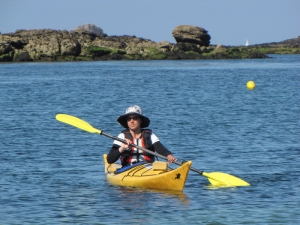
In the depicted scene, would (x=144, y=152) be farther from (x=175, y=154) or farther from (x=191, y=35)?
(x=191, y=35)

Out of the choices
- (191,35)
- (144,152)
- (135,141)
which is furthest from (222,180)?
(191,35)

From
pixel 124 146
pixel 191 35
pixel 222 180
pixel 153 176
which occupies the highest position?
pixel 191 35

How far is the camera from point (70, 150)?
736 inches

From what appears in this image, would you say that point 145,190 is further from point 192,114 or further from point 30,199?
point 192,114

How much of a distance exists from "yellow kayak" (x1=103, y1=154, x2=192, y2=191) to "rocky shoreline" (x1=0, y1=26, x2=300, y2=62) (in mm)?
92092

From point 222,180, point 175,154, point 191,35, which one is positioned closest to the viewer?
point 222,180

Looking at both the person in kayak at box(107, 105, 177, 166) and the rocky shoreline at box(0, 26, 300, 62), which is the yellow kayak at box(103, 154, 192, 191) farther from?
the rocky shoreline at box(0, 26, 300, 62)

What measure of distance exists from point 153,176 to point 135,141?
76cm

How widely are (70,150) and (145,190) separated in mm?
5852

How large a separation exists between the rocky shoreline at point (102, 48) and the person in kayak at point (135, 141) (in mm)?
92089

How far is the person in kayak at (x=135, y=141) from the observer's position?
12992mm

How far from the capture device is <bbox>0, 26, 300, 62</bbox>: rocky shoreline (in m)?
109

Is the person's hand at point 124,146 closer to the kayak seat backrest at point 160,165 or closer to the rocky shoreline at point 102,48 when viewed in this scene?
the kayak seat backrest at point 160,165

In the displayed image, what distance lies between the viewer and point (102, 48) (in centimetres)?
11606
